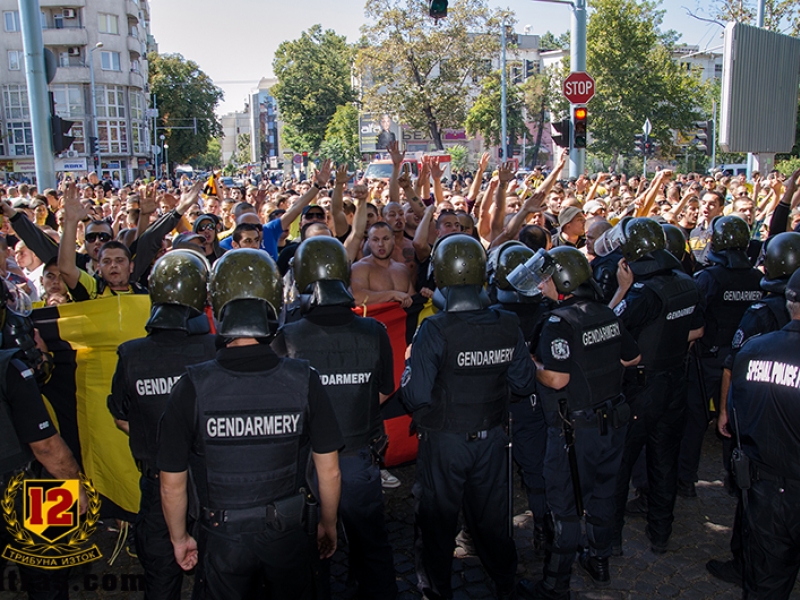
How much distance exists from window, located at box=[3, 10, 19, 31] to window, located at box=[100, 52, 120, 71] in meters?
6.49

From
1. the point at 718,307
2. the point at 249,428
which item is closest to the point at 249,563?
the point at 249,428

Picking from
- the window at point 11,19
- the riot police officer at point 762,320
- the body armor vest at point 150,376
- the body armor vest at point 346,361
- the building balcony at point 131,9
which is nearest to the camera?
the body armor vest at point 150,376

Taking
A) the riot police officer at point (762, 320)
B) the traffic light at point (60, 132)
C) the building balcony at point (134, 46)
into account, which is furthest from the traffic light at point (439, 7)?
the building balcony at point (134, 46)

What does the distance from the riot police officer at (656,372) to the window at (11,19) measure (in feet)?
207

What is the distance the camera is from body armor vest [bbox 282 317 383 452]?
3.74 metres

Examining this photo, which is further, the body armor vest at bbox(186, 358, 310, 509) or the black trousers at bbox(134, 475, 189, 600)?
the black trousers at bbox(134, 475, 189, 600)

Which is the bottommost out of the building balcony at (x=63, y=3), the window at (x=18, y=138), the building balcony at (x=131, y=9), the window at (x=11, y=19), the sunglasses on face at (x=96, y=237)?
the sunglasses on face at (x=96, y=237)

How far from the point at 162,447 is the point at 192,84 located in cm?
7205

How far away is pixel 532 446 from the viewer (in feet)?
16.1

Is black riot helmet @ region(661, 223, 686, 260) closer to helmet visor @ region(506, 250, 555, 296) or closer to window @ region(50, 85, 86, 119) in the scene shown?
helmet visor @ region(506, 250, 555, 296)

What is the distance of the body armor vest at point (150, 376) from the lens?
3.46 metres

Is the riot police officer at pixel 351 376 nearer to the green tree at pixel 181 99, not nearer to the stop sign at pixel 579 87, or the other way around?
the stop sign at pixel 579 87

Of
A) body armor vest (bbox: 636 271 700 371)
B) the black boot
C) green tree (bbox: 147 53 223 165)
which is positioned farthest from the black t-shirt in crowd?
green tree (bbox: 147 53 223 165)

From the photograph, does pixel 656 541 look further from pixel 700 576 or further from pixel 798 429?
pixel 798 429
